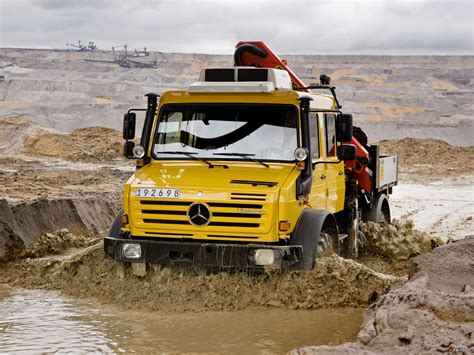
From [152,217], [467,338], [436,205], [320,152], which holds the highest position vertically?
[320,152]

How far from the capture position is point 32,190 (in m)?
19.4

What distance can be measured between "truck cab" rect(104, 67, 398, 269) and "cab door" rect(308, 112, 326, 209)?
1cm

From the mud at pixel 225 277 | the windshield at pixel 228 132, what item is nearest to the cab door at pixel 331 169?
the windshield at pixel 228 132

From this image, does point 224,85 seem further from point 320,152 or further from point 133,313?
point 133,313

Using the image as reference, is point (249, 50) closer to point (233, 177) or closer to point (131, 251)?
point (233, 177)

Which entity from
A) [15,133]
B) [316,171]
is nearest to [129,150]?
[316,171]

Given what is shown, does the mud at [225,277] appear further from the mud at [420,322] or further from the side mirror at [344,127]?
the side mirror at [344,127]

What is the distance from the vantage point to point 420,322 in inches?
270

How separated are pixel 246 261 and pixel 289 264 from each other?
0.46m

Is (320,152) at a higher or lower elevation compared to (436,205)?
higher

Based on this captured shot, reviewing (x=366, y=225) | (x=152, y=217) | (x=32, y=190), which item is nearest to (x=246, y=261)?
(x=152, y=217)

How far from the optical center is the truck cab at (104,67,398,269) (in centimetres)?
849

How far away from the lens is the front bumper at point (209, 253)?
8.46 metres

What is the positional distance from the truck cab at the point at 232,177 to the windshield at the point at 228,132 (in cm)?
1
